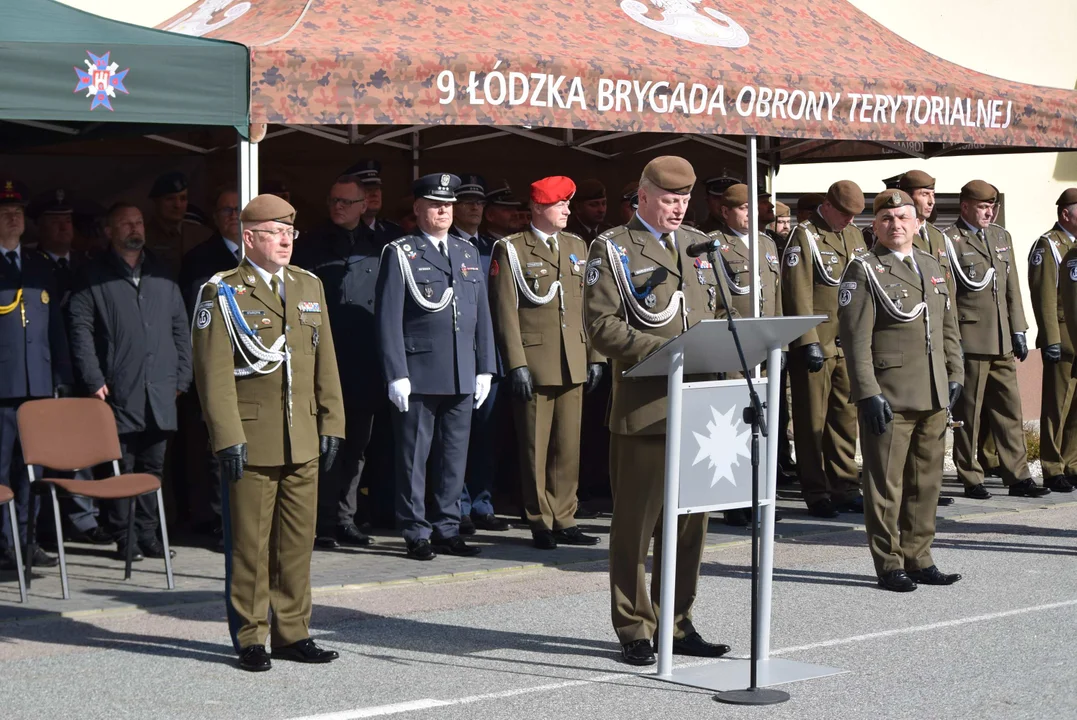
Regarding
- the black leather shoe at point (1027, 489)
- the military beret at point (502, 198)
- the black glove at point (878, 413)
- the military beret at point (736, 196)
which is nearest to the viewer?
the black glove at point (878, 413)

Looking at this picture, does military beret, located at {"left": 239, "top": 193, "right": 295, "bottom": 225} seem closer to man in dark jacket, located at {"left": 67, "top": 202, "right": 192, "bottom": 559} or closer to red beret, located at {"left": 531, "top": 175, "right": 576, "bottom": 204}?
man in dark jacket, located at {"left": 67, "top": 202, "right": 192, "bottom": 559}

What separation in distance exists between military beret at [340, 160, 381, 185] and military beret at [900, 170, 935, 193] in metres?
3.23

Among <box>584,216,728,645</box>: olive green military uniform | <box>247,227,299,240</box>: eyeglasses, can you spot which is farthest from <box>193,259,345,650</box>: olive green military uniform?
<box>584,216,728,645</box>: olive green military uniform

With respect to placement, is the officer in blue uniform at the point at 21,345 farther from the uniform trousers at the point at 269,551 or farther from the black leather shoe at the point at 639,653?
the black leather shoe at the point at 639,653

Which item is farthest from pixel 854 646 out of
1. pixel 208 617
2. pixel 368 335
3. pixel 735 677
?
pixel 368 335

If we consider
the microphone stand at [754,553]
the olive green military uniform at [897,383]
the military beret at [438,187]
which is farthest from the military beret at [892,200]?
the military beret at [438,187]

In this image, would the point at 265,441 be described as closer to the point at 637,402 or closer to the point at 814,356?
the point at 637,402

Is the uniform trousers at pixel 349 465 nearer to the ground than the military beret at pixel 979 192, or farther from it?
nearer to the ground

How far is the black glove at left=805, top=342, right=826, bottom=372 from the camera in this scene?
1042cm

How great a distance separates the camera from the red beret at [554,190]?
363 inches

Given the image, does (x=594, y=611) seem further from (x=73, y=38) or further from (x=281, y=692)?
(x=73, y=38)

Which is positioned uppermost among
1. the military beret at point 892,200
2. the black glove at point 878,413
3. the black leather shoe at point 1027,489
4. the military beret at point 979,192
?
the military beret at point 979,192

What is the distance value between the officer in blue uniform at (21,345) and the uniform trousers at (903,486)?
14.1 feet

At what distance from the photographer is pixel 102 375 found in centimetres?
878
